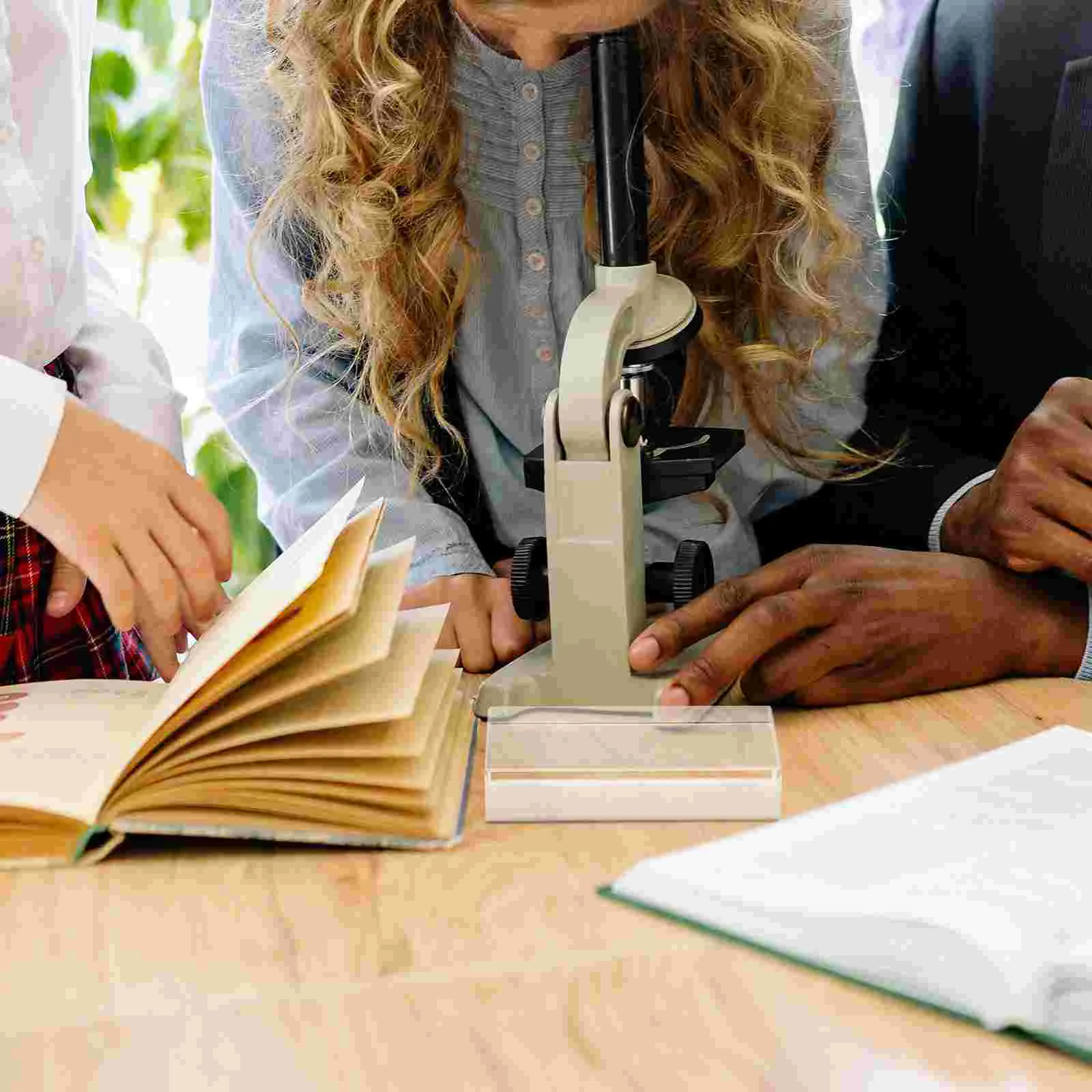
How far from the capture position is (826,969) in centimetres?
60

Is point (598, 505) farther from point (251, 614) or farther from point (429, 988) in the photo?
point (429, 988)

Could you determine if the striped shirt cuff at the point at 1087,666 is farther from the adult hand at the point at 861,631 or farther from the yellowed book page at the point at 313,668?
the yellowed book page at the point at 313,668

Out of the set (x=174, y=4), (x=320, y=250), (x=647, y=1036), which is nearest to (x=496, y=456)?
(x=320, y=250)

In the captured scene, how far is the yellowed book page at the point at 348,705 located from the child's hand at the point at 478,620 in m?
0.23

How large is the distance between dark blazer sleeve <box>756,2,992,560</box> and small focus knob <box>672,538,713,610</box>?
1.31 feet

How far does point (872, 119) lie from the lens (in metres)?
1.57

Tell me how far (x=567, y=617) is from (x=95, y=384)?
44 cm

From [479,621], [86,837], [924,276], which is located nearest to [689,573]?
[479,621]

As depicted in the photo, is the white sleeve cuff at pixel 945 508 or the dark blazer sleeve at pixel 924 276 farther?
the dark blazer sleeve at pixel 924 276

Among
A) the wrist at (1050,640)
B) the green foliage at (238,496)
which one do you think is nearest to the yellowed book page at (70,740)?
the wrist at (1050,640)

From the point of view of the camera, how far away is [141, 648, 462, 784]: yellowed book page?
0.74 metres

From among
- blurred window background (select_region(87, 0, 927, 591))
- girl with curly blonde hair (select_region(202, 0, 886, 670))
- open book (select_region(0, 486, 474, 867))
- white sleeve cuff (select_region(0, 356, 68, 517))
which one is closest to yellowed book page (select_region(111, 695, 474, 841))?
open book (select_region(0, 486, 474, 867))

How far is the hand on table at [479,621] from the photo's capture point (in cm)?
108

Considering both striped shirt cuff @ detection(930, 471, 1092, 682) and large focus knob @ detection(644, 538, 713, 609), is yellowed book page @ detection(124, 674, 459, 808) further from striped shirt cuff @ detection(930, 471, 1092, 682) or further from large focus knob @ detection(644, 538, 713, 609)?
striped shirt cuff @ detection(930, 471, 1092, 682)
